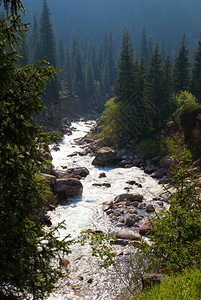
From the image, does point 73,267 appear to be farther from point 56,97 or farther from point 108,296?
point 56,97

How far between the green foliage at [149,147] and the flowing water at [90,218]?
122 inches

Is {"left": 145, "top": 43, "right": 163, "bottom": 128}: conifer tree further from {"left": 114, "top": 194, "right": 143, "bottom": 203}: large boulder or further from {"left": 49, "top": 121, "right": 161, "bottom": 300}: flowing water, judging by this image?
{"left": 114, "top": 194, "right": 143, "bottom": 203}: large boulder

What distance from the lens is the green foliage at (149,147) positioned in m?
21.9

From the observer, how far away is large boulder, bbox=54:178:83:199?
1334 centimetres

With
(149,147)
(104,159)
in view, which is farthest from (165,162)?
(104,159)

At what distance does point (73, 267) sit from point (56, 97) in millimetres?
40045

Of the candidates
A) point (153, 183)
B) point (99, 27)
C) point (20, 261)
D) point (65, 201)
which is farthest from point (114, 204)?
point (99, 27)

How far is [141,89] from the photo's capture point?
85.9 ft

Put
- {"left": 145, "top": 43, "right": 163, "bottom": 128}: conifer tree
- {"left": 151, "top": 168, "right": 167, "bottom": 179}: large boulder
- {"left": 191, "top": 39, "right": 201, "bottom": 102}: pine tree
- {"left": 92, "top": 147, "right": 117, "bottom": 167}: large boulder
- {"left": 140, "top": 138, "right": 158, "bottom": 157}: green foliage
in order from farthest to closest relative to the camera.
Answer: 1. {"left": 191, "top": 39, "right": 201, "bottom": 102}: pine tree
2. {"left": 145, "top": 43, "right": 163, "bottom": 128}: conifer tree
3. {"left": 140, "top": 138, "right": 158, "bottom": 157}: green foliage
4. {"left": 92, "top": 147, "right": 117, "bottom": 167}: large boulder
5. {"left": 151, "top": 168, "right": 167, "bottom": 179}: large boulder

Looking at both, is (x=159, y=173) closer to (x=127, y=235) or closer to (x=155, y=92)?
(x=127, y=235)

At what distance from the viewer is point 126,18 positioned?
187 metres

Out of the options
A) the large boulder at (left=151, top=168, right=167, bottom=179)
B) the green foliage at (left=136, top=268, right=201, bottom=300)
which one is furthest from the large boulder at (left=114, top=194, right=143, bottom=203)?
the green foliage at (left=136, top=268, right=201, bottom=300)

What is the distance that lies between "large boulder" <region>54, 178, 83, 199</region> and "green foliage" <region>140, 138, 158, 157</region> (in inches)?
390

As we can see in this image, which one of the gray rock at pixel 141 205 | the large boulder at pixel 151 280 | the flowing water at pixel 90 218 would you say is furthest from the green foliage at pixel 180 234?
the gray rock at pixel 141 205
